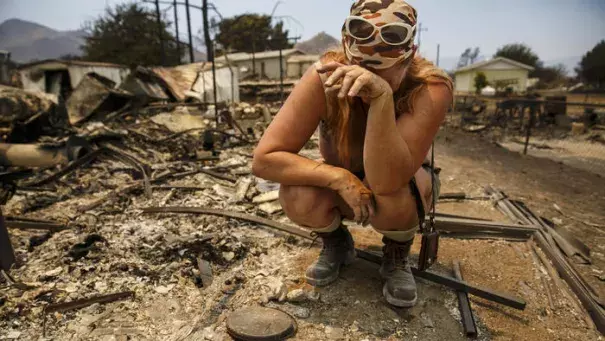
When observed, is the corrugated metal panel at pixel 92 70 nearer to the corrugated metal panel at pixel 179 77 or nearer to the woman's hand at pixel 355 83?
the corrugated metal panel at pixel 179 77

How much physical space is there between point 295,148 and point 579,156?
12426 millimetres

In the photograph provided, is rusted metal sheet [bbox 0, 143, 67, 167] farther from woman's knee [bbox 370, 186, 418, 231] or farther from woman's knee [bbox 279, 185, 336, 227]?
woman's knee [bbox 370, 186, 418, 231]

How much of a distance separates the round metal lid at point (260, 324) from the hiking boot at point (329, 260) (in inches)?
15.8

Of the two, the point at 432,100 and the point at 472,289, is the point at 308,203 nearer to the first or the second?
the point at 432,100

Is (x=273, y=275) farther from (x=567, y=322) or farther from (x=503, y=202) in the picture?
(x=503, y=202)

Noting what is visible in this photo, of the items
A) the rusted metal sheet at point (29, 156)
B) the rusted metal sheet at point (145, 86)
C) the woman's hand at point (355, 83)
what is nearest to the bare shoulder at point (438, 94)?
the woman's hand at point (355, 83)

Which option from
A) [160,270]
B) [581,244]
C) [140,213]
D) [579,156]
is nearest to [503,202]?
[581,244]

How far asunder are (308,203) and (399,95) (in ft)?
2.82

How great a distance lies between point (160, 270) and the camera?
2.85 m

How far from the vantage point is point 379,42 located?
1.94 metres

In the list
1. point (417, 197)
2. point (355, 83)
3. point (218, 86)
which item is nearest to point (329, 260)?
point (417, 197)

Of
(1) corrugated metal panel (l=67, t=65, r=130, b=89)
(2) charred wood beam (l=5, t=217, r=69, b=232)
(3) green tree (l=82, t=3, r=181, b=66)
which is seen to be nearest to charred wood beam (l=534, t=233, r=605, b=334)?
(2) charred wood beam (l=5, t=217, r=69, b=232)

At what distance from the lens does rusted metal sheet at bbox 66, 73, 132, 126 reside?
11367 millimetres

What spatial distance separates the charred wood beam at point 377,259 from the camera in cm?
235
